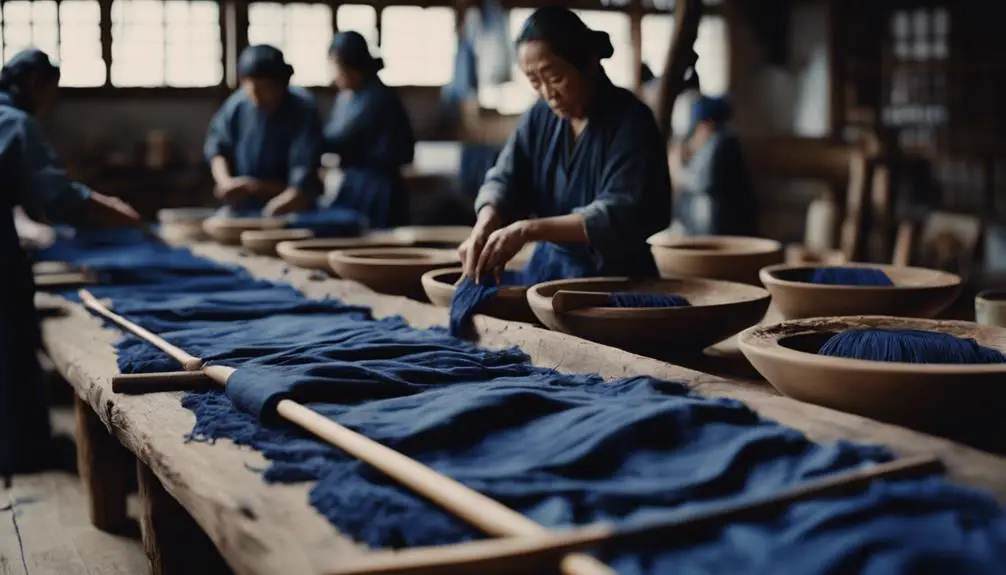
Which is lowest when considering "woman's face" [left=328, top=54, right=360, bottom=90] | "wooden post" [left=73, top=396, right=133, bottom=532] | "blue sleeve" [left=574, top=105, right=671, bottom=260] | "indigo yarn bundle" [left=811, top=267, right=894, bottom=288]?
"wooden post" [left=73, top=396, right=133, bottom=532]

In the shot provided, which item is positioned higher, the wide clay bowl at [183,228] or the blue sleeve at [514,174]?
the blue sleeve at [514,174]

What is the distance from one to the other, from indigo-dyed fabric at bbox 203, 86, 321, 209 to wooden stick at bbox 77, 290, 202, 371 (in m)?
2.01

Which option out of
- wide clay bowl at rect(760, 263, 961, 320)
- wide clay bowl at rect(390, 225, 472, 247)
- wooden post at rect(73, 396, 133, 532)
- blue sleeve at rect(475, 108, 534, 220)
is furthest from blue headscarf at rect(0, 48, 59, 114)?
wide clay bowl at rect(760, 263, 961, 320)

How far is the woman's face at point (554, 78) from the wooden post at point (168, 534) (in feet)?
4.81

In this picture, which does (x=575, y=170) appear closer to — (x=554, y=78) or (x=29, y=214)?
(x=554, y=78)

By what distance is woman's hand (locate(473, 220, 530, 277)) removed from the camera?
3.04m

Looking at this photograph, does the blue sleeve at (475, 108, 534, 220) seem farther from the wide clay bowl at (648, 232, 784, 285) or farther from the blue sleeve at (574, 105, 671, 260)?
the wide clay bowl at (648, 232, 784, 285)

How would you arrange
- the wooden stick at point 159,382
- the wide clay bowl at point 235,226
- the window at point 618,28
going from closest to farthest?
1. the wooden stick at point 159,382
2. the wide clay bowl at point 235,226
3. the window at point 618,28

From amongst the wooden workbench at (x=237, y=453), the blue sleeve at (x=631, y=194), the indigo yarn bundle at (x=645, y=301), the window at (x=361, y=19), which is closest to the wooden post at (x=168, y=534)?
the wooden workbench at (x=237, y=453)

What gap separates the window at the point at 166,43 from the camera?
11.3 metres

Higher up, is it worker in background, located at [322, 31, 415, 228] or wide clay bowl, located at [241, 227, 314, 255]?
worker in background, located at [322, 31, 415, 228]

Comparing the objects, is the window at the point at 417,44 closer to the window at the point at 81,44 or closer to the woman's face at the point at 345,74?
the window at the point at 81,44

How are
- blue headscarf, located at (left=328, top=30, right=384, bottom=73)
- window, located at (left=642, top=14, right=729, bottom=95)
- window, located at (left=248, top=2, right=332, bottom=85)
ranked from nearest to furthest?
blue headscarf, located at (left=328, top=30, right=384, bottom=73), window, located at (left=248, top=2, right=332, bottom=85), window, located at (left=642, top=14, right=729, bottom=95)

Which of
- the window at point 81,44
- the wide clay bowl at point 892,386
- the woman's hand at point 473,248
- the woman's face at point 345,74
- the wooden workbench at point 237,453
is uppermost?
the window at point 81,44
